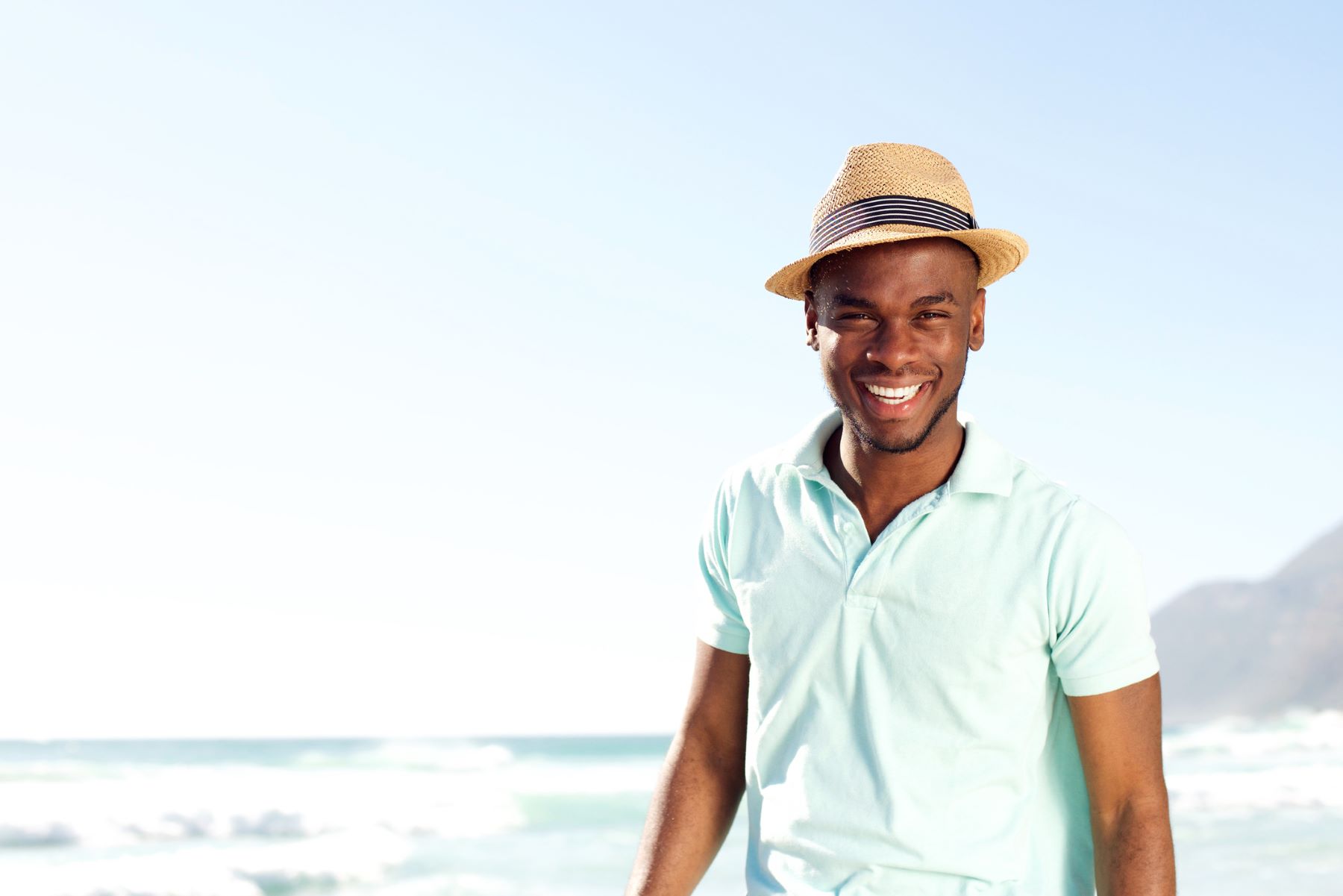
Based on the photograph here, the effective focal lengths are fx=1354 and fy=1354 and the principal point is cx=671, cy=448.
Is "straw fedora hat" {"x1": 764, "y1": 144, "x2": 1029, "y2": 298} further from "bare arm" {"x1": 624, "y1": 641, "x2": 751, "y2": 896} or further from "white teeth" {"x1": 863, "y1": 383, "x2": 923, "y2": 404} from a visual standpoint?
"bare arm" {"x1": 624, "y1": 641, "x2": 751, "y2": 896}

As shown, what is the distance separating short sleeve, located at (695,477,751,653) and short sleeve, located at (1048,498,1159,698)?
0.54 m

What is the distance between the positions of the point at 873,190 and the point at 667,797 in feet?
3.53

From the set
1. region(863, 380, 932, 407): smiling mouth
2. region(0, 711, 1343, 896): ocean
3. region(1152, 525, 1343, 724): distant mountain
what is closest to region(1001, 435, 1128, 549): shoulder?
region(863, 380, 932, 407): smiling mouth

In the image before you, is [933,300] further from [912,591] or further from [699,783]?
[699,783]

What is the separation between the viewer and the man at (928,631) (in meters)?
1.99

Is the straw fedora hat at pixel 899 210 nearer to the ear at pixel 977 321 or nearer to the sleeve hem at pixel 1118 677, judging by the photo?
the ear at pixel 977 321

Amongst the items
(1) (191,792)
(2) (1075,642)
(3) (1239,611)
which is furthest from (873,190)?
(3) (1239,611)

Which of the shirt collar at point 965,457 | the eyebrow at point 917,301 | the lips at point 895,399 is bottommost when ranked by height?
the shirt collar at point 965,457

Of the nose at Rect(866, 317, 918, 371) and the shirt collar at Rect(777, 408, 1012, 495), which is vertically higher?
the nose at Rect(866, 317, 918, 371)

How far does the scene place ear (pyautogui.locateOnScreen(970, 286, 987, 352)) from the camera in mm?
2211

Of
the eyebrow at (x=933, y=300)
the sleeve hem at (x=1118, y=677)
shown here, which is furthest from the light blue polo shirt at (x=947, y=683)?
the eyebrow at (x=933, y=300)

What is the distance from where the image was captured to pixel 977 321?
2.23 m

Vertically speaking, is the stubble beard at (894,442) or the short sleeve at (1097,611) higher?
the stubble beard at (894,442)

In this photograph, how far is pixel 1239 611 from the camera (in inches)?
1459
